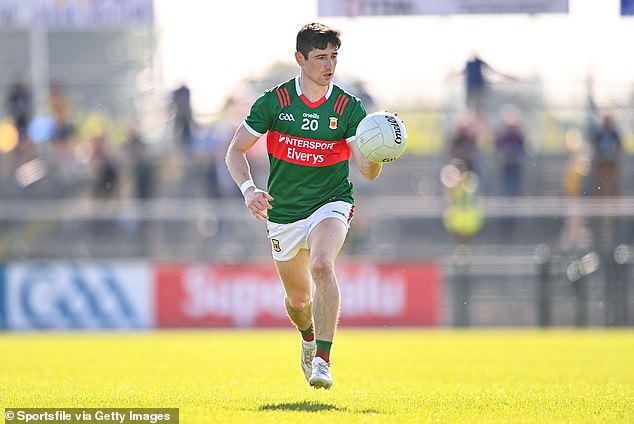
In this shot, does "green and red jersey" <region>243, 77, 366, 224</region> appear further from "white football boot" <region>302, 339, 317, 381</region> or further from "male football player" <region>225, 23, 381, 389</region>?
"white football boot" <region>302, 339, 317, 381</region>

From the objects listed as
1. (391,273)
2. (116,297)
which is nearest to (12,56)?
(116,297)

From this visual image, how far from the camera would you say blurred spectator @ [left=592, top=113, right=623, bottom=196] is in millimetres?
23625

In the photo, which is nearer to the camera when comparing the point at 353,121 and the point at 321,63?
the point at 321,63

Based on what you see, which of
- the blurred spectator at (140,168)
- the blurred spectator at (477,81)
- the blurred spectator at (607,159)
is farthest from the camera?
the blurred spectator at (477,81)

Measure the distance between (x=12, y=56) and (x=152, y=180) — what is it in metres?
7.83

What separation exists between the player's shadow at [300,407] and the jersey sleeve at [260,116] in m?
Result: 2.05

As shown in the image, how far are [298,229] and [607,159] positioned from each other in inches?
601

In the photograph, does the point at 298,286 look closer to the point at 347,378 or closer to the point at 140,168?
the point at 347,378

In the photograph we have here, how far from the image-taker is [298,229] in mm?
9516

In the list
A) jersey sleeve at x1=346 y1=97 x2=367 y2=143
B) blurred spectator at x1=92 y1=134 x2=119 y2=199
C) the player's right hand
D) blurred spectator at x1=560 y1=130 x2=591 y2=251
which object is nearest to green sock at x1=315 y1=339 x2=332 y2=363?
the player's right hand

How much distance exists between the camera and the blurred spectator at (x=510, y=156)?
2452 cm

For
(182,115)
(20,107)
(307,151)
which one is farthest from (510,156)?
(307,151)

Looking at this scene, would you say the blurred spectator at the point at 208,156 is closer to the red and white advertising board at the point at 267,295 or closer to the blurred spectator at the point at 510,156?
the red and white advertising board at the point at 267,295

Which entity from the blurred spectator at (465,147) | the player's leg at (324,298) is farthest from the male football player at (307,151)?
the blurred spectator at (465,147)
